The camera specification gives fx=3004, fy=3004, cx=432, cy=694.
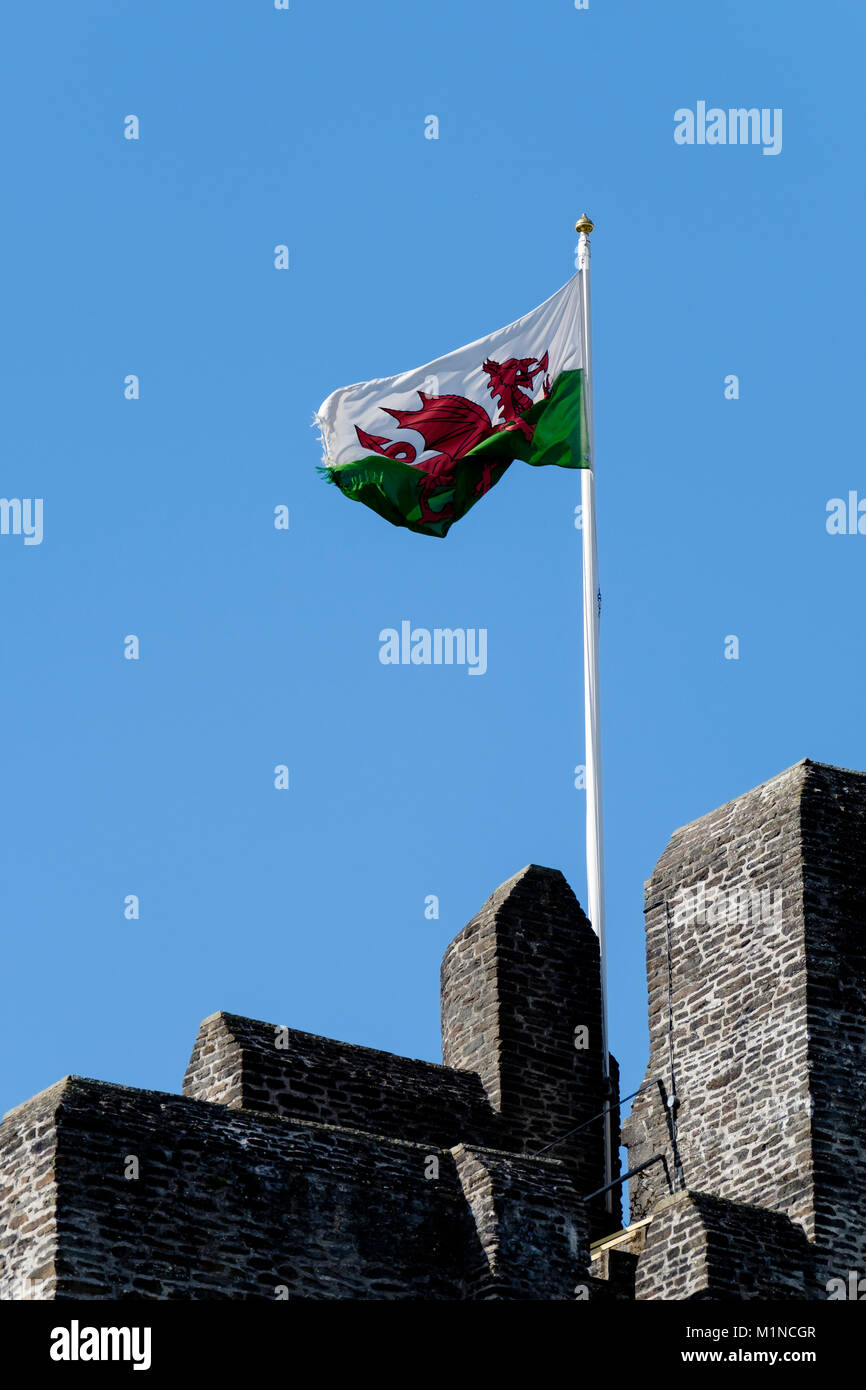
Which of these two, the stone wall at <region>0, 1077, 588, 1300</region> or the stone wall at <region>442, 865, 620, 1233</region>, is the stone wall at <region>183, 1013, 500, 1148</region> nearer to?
the stone wall at <region>442, 865, 620, 1233</region>

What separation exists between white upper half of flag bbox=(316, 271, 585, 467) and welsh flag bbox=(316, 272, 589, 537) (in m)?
0.01

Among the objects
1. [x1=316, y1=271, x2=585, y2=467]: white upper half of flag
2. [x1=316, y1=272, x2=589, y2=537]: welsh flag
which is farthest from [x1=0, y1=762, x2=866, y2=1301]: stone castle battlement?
[x1=316, y1=271, x2=585, y2=467]: white upper half of flag

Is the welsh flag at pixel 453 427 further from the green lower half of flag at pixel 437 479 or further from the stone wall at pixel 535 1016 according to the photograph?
the stone wall at pixel 535 1016

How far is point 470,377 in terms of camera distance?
34.7 m

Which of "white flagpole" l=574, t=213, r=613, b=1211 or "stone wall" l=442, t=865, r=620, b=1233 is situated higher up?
"white flagpole" l=574, t=213, r=613, b=1211

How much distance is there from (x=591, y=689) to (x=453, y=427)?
3.39 metres

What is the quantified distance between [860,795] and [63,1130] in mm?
10180

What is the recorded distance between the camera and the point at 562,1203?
2675 centimetres

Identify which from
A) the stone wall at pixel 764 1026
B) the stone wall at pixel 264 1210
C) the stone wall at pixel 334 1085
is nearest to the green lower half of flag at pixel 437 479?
the stone wall at pixel 764 1026

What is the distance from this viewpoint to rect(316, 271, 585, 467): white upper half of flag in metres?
34.1

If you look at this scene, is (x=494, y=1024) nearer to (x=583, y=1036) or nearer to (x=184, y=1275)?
(x=583, y=1036)

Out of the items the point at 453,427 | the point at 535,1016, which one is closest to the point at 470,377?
the point at 453,427
